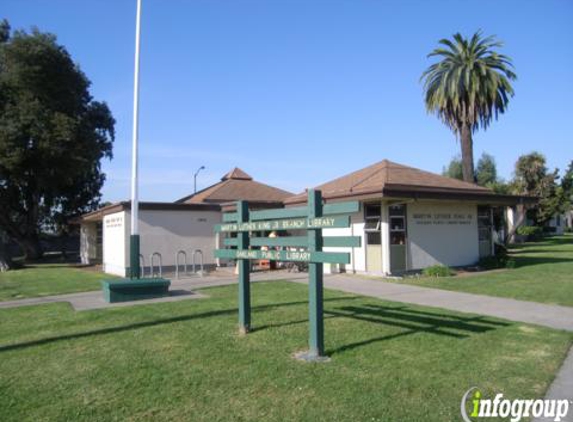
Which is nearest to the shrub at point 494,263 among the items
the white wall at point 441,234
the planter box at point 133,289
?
the white wall at point 441,234

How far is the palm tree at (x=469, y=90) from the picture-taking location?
82.0 ft

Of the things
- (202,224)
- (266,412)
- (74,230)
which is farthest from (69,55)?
(266,412)

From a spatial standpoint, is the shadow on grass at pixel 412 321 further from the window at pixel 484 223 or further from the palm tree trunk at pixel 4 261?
the palm tree trunk at pixel 4 261

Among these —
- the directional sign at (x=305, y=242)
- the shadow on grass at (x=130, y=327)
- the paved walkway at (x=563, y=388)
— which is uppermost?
the directional sign at (x=305, y=242)

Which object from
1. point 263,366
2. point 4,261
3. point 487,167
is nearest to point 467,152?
point 263,366

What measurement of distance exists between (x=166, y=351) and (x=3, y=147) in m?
23.6

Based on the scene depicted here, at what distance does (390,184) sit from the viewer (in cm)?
1555

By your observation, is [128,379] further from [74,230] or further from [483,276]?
[74,230]

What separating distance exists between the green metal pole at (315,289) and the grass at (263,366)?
311mm

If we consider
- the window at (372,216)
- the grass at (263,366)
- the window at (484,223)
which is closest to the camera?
the grass at (263,366)

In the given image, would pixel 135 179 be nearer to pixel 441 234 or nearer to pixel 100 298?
pixel 100 298

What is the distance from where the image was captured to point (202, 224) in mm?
20484

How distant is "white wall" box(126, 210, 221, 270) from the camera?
19019 millimetres

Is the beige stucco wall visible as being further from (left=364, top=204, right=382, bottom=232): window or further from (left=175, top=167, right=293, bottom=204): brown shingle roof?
(left=364, top=204, right=382, bottom=232): window
